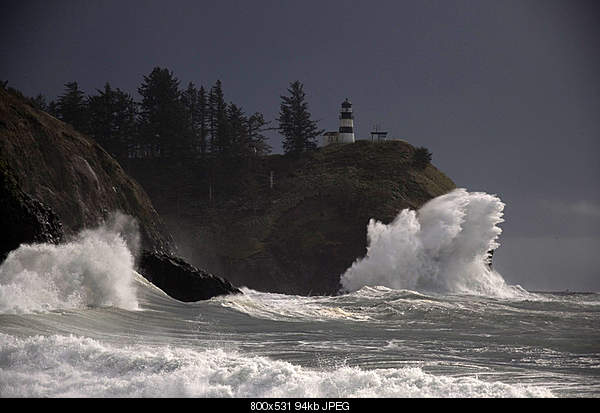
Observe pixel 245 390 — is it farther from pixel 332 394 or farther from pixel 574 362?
pixel 574 362

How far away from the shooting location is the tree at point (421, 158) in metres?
61.2

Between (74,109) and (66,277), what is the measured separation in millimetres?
40290

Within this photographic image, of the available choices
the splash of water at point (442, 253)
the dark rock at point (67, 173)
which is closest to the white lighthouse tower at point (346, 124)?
the splash of water at point (442, 253)

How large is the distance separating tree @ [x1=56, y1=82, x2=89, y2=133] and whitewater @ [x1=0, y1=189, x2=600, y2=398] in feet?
106

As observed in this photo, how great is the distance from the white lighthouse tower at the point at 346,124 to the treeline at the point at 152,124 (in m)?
7.52

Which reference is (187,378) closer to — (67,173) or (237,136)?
(67,173)

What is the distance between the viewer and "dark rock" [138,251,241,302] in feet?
94.5

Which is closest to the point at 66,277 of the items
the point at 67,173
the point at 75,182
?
the point at 75,182

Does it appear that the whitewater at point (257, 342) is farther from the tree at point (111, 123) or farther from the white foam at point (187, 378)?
the tree at point (111, 123)

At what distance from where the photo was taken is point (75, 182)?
38750 mm

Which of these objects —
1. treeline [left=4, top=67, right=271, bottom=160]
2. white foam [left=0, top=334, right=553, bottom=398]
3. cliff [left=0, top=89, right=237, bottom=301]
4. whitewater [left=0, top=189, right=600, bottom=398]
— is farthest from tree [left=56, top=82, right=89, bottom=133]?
white foam [left=0, top=334, right=553, bottom=398]

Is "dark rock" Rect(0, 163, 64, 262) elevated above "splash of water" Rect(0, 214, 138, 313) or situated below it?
above

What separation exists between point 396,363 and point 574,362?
3.88m

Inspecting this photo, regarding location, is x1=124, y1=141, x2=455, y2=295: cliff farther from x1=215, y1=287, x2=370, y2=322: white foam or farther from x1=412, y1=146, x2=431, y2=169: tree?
x1=215, y1=287, x2=370, y2=322: white foam
